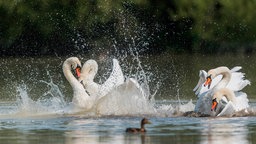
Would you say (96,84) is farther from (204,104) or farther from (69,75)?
(204,104)

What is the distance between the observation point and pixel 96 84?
24.1 metres

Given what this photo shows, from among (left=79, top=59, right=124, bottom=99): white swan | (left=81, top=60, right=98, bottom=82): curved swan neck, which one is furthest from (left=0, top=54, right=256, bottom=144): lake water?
(left=79, top=59, right=124, bottom=99): white swan

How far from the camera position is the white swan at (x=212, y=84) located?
22297mm

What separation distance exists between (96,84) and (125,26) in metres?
23.3

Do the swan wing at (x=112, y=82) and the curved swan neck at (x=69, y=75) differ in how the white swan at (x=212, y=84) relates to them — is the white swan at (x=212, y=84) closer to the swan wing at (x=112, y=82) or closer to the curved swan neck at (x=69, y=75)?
the swan wing at (x=112, y=82)

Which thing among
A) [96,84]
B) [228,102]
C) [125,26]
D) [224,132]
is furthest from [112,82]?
[125,26]

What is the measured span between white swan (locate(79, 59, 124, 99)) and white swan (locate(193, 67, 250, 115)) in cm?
146

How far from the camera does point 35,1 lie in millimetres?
48500

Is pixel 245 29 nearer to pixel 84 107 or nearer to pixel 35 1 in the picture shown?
pixel 35 1

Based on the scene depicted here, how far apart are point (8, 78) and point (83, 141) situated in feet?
56.9

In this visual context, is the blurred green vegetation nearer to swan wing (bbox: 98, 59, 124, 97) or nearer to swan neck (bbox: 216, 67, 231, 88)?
swan wing (bbox: 98, 59, 124, 97)

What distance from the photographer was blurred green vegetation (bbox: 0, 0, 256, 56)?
1850 inches

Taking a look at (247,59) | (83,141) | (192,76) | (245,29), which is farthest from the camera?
(245,29)

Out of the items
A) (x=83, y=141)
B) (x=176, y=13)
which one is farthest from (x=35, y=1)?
(x=83, y=141)
